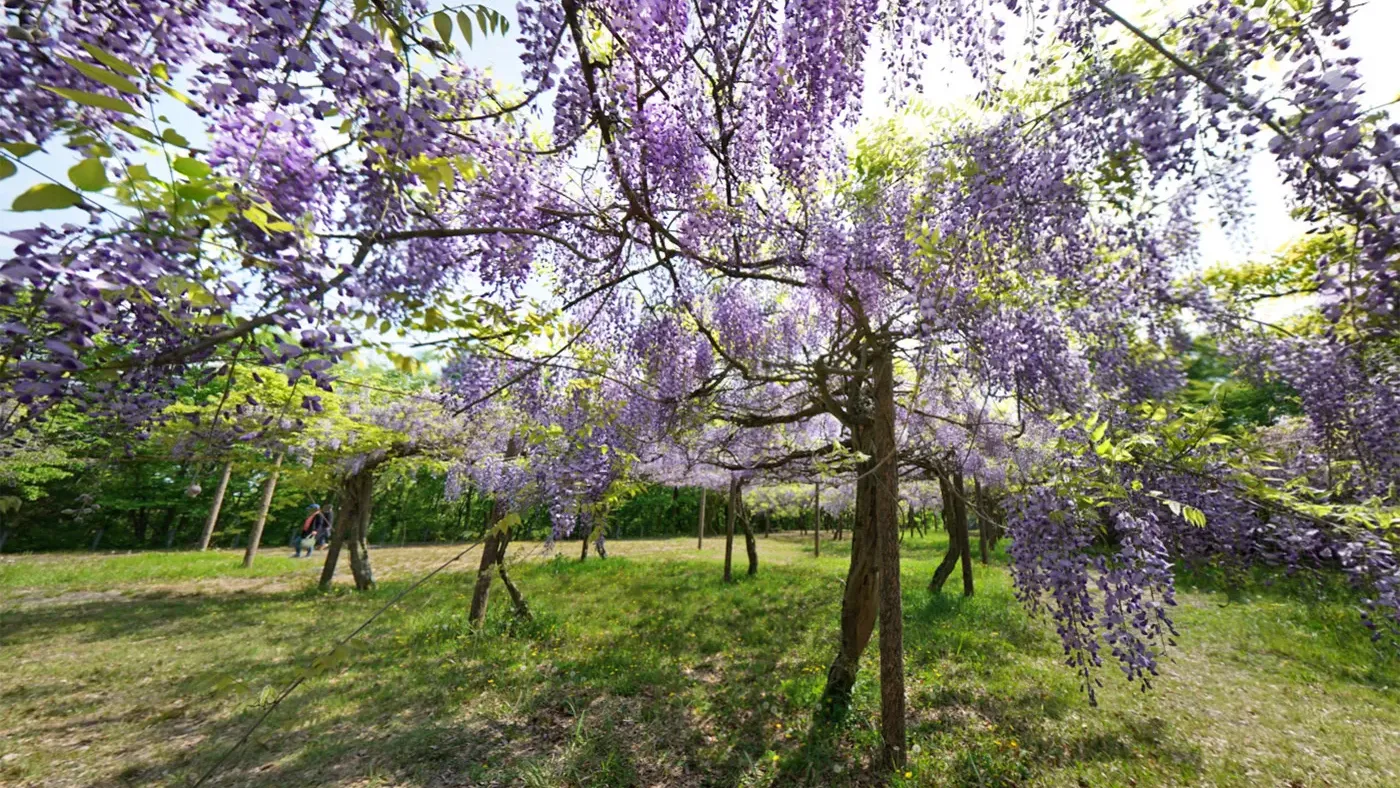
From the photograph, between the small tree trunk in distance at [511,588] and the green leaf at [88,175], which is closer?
the green leaf at [88,175]

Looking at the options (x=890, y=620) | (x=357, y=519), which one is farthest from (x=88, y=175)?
(x=357, y=519)

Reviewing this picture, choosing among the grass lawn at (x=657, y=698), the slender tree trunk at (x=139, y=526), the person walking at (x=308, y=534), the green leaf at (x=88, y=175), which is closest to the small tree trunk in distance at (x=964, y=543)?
the grass lawn at (x=657, y=698)

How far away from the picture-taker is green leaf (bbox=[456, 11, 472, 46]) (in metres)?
1.65

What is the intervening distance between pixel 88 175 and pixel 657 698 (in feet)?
19.6

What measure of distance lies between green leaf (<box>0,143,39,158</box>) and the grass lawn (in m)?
1.14

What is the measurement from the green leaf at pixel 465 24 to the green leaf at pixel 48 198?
109 centimetres

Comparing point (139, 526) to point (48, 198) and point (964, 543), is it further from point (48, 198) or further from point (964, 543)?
point (48, 198)

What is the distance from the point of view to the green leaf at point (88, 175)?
2.93 ft

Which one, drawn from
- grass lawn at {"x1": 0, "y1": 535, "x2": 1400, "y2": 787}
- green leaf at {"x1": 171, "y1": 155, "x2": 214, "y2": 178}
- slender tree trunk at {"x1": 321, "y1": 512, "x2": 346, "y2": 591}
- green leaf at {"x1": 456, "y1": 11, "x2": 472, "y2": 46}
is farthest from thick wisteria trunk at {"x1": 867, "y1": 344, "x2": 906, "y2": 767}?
slender tree trunk at {"x1": 321, "y1": 512, "x2": 346, "y2": 591}

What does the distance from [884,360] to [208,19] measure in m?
4.72

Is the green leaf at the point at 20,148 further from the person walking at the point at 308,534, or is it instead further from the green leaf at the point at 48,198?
the person walking at the point at 308,534

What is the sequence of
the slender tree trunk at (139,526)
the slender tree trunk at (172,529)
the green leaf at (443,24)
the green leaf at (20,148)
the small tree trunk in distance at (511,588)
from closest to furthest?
the green leaf at (20,148) < the green leaf at (443,24) < the small tree trunk in distance at (511,588) < the slender tree trunk at (172,529) < the slender tree trunk at (139,526)

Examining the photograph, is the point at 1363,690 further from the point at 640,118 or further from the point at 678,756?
the point at 640,118

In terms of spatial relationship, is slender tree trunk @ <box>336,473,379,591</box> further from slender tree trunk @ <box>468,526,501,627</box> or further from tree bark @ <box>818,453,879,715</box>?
tree bark @ <box>818,453,879,715</box>
